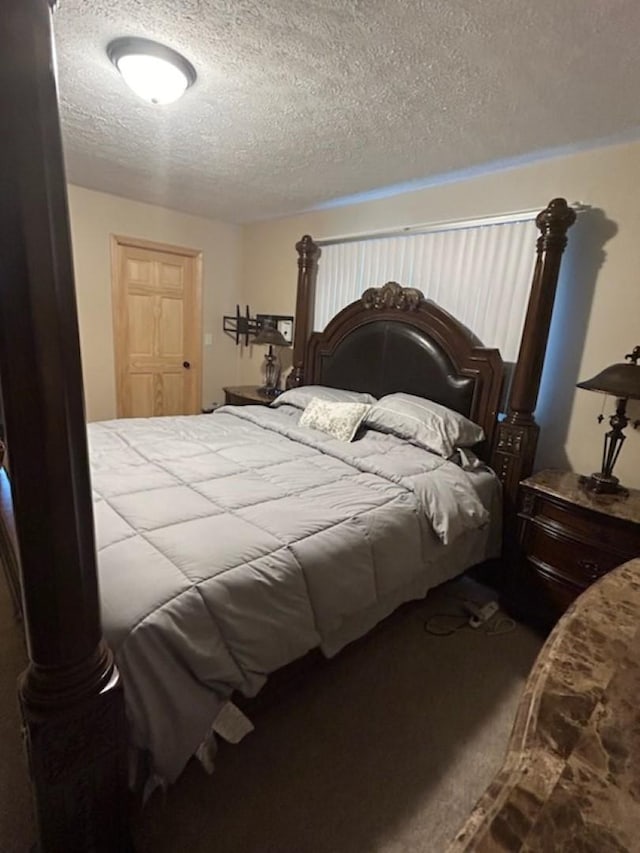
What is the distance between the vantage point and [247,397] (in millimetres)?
3912

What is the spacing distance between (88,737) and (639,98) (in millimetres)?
2793

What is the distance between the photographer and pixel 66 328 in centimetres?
79

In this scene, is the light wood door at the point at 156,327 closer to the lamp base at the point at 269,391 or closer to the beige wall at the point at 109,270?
the beige wall at the point at 109,270

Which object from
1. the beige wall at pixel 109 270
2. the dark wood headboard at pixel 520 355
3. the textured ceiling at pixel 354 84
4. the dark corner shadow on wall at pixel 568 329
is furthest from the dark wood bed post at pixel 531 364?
the beige wall at pixel 109 270

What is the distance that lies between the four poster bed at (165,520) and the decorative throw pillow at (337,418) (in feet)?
0.32

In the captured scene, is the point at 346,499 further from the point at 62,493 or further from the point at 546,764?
the point at 546,764

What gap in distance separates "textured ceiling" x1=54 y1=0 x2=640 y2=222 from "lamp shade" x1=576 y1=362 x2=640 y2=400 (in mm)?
1093

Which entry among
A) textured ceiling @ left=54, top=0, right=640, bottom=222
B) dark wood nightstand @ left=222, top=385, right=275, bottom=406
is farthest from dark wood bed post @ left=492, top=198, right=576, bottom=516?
dark wood nightstand @ left=222, top=385, right=275, bottom=406

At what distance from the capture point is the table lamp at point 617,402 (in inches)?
74.9

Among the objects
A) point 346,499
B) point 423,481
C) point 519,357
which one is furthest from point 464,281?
point 346,499

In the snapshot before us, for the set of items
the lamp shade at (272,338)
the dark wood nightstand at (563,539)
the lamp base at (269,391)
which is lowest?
the dark wood nightstand at (563,539)

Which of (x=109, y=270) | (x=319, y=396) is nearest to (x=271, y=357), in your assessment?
(x=319, y=396)

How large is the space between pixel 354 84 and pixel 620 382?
170cm

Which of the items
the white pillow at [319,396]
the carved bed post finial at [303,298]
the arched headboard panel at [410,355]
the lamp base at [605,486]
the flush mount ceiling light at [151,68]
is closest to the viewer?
the flush mount ceiling light at [151,68]
